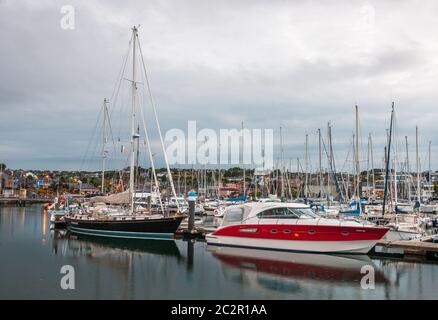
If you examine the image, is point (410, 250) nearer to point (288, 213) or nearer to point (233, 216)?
point (288, 213)

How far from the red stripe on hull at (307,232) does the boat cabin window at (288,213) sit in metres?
0.62

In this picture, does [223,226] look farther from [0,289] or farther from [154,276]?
[0,289]

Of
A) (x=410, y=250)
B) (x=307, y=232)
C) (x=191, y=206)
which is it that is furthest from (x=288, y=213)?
(x=191, y=206)

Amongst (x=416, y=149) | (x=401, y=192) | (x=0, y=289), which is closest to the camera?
Result: (x=0, y=289)

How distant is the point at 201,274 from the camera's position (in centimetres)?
2016

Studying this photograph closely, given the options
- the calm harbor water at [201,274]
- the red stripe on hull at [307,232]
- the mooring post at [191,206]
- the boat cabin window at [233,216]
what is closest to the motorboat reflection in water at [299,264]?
the calm harbor water at [201,274]

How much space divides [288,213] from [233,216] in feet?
13.5

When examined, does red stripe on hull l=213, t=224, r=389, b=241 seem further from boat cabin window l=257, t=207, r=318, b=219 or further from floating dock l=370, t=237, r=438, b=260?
floating dock l=370, t=237, r=438, b=260

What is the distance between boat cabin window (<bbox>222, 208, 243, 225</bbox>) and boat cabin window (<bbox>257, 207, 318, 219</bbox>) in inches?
71.7
